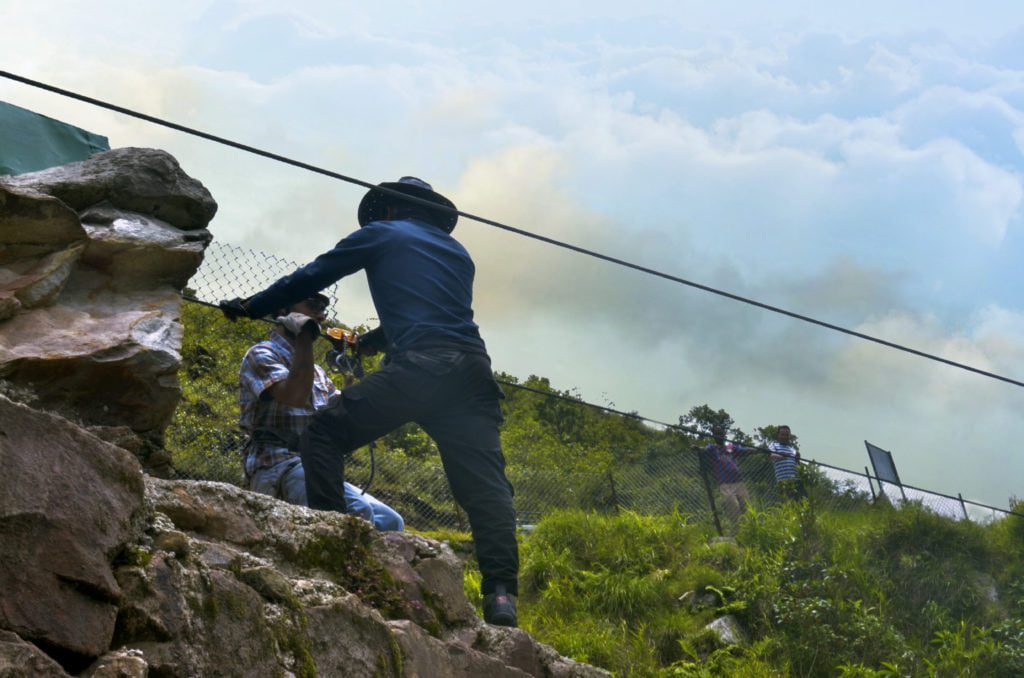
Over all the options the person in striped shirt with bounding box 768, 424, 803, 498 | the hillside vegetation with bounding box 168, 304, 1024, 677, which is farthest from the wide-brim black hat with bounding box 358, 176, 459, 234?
the person in striped shirt with bounding box 768, 424, 803, 498

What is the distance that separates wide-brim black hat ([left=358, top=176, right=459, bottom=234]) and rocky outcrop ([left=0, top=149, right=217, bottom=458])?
0.73m

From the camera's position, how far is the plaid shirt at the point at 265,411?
4.55m

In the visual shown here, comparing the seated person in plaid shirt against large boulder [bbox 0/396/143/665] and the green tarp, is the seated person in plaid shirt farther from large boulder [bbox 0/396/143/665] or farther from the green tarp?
large boulder [bbox 0/396/143/665]

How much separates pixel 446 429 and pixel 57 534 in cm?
220

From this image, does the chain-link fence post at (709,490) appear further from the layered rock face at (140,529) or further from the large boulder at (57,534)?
the large boulder at (57,534)

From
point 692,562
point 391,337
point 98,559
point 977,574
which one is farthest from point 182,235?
point 977,574

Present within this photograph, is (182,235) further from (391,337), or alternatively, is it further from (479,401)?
(479,401)

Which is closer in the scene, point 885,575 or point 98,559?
point 98,559

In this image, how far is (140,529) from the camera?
2814 millimetres

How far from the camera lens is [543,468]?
12.7m

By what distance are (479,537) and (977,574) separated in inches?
361

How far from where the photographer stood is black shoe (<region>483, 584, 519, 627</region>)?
14.1 feet

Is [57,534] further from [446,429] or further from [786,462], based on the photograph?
[786,462]

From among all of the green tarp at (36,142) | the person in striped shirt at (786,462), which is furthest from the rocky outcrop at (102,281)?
the person in striped shirt at (786,462)
